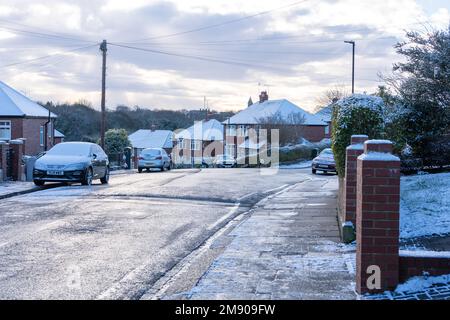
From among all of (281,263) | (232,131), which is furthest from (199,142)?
(281,263)

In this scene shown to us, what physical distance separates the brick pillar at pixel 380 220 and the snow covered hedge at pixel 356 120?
4.54 meters

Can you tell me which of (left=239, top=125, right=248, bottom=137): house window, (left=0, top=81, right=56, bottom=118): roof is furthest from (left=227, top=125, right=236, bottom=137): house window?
(left=0, top=81, right=56, bottom=118): roof

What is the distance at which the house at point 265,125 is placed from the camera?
6078 cm

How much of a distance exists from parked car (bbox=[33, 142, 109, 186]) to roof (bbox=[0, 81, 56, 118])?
21.0 metres

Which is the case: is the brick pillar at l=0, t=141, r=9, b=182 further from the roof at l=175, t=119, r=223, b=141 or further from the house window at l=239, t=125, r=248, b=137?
the roof at l=175, t=119, r=223, b=141

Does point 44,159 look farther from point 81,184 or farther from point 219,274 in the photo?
point 219,274

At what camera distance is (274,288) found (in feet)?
21.7

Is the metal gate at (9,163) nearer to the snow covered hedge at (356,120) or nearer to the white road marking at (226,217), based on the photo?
the white road marking at (226,217)

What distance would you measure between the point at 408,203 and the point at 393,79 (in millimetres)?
6664

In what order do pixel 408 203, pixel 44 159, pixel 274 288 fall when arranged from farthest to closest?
pixel 44 159, pixel 408 203, pixel 274 288

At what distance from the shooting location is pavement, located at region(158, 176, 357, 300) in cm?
645

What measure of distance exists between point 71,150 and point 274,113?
1841 inches

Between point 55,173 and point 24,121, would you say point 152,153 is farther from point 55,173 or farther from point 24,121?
point 55,173
